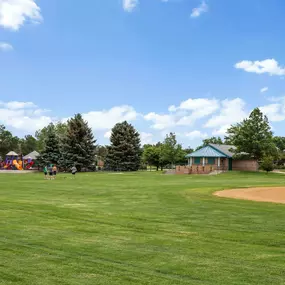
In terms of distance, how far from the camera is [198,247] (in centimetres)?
833

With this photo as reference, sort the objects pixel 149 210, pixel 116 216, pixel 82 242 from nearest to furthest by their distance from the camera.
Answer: pixel 82 242 → pixel 116 216 → pixel 149 210

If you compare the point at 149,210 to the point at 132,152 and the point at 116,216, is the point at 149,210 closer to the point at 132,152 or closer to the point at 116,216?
the point at 116,216

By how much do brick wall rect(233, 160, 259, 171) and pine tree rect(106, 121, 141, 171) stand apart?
17.1 m

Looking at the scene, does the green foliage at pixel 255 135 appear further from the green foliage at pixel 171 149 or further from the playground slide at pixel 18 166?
the playground slide at pixel 18 166

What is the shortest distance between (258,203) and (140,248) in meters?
9.44

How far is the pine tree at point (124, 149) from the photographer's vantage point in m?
70.0

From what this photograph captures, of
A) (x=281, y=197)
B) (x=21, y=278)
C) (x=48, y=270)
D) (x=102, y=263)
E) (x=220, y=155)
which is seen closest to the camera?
(x=21, y=278)

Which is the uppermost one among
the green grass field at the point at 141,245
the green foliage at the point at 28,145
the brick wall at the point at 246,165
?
the green foliage at the point at 28,145

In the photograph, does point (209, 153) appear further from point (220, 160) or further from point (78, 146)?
point (78, 146)

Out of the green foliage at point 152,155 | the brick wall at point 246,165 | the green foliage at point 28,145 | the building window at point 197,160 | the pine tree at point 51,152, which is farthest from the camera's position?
the green foliage at point 28,145

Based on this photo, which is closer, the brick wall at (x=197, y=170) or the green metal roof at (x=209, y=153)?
the brick wall at (x=197, y=170)

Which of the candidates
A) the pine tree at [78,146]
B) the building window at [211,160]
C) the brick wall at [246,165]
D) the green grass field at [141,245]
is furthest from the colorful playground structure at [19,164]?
the green grass field at [141,245]

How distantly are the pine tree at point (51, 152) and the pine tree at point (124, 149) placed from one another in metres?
8.91

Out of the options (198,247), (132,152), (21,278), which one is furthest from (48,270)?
(132,152)
